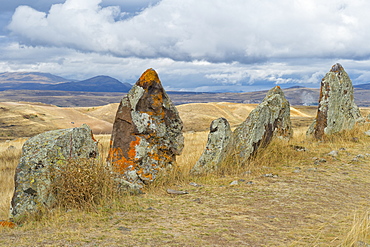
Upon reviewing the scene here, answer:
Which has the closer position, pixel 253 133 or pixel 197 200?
pixel 197 200

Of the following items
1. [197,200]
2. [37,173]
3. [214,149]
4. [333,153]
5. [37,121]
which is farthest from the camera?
[37,121]

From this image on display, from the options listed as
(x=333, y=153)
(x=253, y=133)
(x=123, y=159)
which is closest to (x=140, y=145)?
(x=123, y=159)

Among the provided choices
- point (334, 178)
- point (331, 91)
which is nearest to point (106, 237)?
point (334, 178)

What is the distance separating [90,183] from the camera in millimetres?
6832

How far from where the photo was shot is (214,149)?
9.70m

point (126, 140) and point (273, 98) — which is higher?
point (273, 98)

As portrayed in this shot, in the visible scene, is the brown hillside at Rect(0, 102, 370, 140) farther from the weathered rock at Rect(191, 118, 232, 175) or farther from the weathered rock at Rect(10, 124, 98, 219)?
the weathered rock at Rect(10, 124, 98, 219)

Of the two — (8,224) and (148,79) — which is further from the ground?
(148,79)

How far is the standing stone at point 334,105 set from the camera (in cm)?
1532

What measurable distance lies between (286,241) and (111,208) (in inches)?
130

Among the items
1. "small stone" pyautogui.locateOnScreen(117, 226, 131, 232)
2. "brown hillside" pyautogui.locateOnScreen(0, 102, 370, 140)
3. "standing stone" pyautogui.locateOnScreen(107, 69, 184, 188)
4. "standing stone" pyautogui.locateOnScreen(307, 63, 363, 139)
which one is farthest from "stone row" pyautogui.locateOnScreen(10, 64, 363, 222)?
"brown hillside" pyautogui.locateOnScreen(0, 102, 370, 140)

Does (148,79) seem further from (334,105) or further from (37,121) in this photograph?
(37,121)

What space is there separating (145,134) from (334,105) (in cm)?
1031

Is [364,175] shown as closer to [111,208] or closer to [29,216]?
[111,208]
